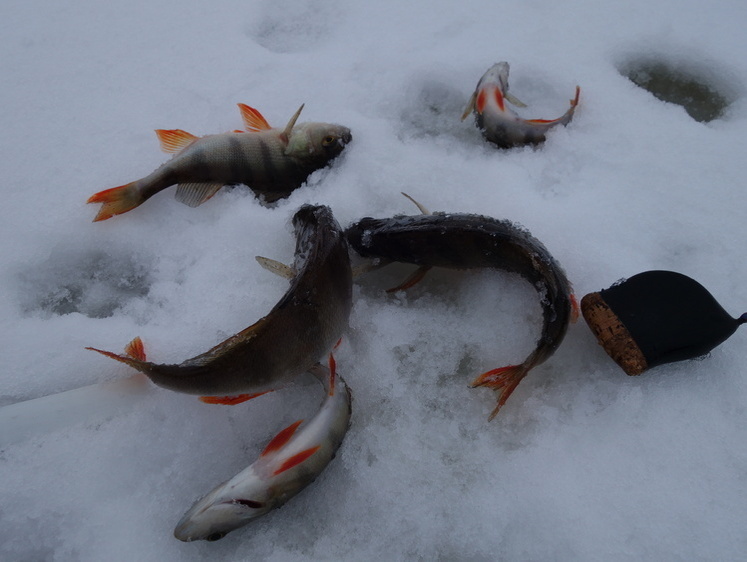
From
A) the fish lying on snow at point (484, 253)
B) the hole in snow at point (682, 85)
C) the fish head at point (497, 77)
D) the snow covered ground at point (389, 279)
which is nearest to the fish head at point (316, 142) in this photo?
the snow covered ground at point (389, 279)

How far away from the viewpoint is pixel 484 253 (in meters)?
2.15

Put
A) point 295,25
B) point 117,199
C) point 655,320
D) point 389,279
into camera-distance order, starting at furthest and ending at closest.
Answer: point 295,25 → point 117,199 → point 389,279 → point 655,320

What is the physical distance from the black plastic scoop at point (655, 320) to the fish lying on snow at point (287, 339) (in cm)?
106

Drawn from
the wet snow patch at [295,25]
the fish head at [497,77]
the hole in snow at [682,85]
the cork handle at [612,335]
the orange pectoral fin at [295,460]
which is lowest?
the orange pectoral fin at [295,460]

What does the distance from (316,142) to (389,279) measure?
0.85m

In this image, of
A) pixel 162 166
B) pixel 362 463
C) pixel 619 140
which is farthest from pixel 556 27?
pixel 362 463

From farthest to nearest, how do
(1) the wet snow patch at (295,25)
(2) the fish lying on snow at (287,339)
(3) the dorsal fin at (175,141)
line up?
(1) the wet snow patch at (295,25), (3) the dorsal fin at (175,141), (2) the fish lying on snow at (287,339)

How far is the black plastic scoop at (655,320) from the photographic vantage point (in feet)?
6.60

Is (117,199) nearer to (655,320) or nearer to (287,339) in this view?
(287,339)

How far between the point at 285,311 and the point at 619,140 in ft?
7.11

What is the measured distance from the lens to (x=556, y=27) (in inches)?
137

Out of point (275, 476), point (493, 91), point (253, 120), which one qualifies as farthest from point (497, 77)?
point (275, 476)

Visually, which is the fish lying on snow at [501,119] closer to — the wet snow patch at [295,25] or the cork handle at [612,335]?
the cork handle at [612,335]

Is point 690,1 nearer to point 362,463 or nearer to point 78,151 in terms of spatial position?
point 362,463
